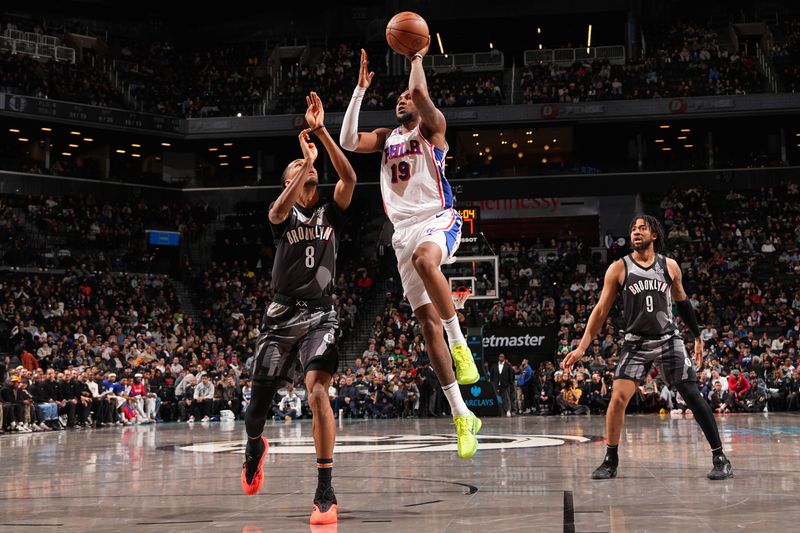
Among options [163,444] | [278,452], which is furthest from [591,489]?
[163,444]

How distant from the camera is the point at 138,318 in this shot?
30.8 m

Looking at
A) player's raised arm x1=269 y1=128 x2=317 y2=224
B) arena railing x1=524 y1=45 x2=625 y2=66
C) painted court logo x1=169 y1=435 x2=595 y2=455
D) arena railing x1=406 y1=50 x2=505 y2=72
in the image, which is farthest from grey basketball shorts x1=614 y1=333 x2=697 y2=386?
arena railing x1=406 y1=50 x2=505 y2=72

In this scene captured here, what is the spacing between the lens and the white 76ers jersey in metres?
7.12

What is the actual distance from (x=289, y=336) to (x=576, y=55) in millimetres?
36505

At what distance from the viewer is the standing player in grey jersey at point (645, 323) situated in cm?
854

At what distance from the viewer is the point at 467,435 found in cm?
672

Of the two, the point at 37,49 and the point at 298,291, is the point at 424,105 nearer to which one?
the point at 298,291

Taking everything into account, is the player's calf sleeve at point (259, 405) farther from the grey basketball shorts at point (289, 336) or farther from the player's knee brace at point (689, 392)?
the player's knee brace at point (689, 392)

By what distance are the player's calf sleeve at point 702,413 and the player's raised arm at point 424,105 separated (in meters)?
3.50

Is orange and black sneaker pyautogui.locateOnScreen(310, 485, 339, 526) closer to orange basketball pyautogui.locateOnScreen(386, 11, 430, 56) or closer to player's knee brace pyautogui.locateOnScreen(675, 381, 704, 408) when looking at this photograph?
orange basketball pyautogui.locateOnScreen(386, 11, 430, 56)

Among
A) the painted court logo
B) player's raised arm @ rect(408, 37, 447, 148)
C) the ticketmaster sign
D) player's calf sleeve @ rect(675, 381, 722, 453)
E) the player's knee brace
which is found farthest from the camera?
the ticketmaster sign

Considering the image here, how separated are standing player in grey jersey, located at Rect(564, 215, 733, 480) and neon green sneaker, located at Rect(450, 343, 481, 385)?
1921mm

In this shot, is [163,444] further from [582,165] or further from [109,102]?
[582,165]

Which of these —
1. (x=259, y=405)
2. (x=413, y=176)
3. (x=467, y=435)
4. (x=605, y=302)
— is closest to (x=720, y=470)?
(x=605, y=302)
